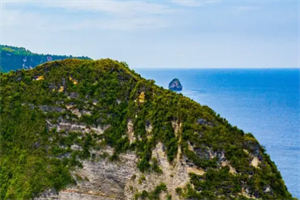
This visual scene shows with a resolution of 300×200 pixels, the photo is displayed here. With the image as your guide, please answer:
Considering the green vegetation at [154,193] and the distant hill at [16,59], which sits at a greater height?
the distant hill at [16,59]

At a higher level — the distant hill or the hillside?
the distant hill

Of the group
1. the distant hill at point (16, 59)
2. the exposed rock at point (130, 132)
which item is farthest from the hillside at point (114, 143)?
the distant hill at point (16, 59)

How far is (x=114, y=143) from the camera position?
29.0m

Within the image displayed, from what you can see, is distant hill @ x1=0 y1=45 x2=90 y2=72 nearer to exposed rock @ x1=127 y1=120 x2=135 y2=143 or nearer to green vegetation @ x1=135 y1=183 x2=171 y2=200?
exposed rock @ x1=127 y1=120 x2=135 y2=143

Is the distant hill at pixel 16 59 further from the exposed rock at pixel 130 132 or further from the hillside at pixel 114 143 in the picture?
the exposed rock at pixel 130 132

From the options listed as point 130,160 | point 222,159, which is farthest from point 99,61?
point 222,159

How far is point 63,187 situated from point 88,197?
2.26m

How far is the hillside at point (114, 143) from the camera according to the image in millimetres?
24469

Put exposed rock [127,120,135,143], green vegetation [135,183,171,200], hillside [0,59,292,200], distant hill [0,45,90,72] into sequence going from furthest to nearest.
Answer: distant hill [0,45,90,72]
exposed rock [127,120,135,143]
green vegetation [135,183,171,200]
hillside [0,59,292,200]

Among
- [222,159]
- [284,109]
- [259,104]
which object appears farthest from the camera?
[259,104]

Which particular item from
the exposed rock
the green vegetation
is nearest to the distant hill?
the exposed rock

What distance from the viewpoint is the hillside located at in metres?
24.5

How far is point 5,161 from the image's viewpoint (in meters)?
31.4

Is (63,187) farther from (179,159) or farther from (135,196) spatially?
(179,159)
